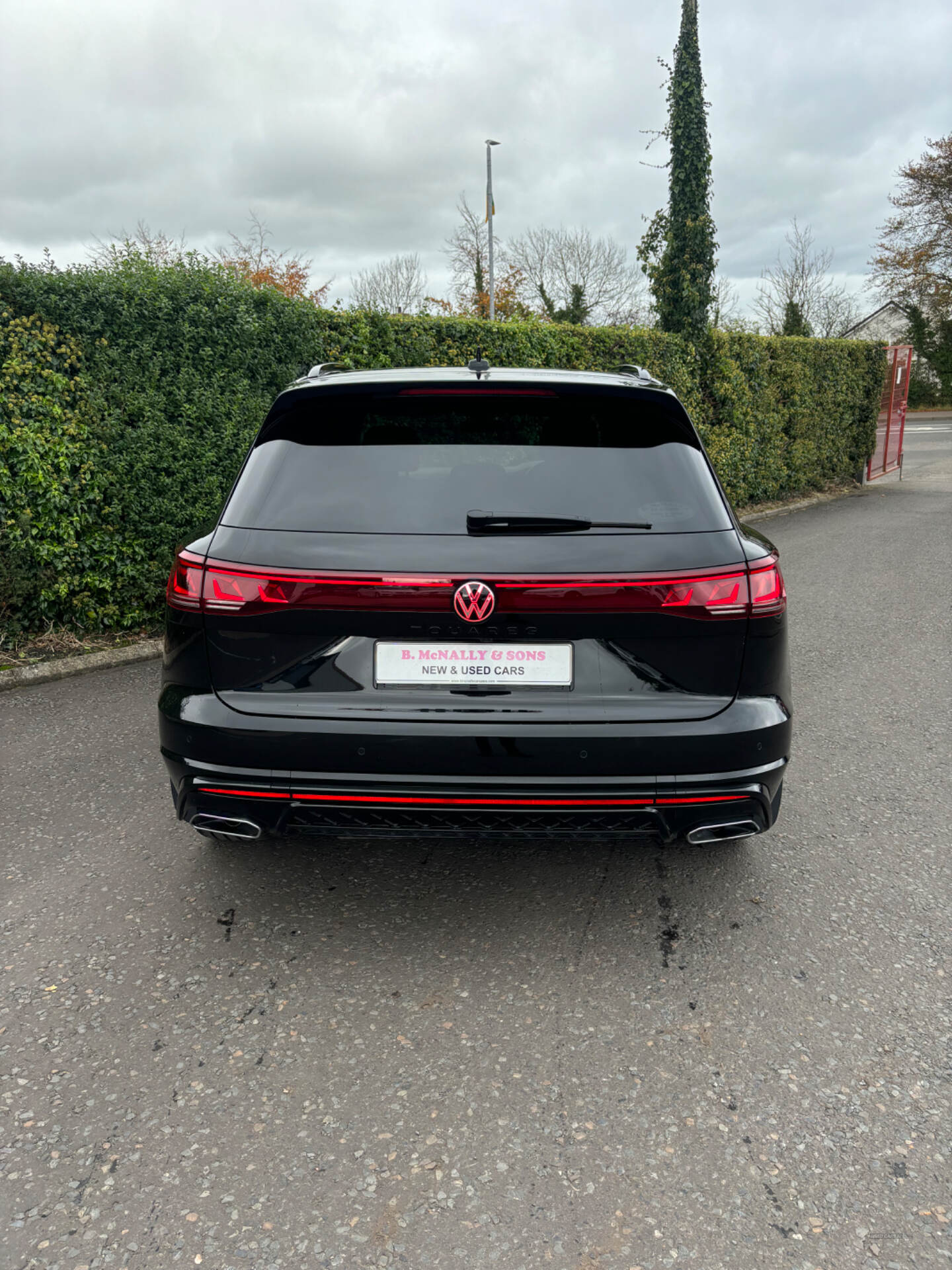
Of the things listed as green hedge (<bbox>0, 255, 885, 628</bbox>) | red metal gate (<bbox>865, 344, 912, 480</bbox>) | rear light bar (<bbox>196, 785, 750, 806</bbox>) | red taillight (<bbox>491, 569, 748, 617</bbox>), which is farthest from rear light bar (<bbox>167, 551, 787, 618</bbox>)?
red metal gate (<bbox>865, 344, 912, 480</bbox>)

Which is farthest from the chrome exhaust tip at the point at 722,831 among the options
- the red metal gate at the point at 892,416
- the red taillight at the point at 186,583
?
the red metal gate at the point at 892,416

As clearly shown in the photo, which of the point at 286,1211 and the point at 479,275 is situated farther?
the point at 479,275

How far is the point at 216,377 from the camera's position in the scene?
6738 millimetres

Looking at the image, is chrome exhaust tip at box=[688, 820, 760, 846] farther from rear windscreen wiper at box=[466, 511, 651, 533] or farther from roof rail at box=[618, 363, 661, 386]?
roof rail at box=[618, 363, 661, 386]

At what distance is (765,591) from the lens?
2688mm

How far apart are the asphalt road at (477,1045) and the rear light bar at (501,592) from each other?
3.52 ft

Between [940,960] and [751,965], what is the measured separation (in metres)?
0.57

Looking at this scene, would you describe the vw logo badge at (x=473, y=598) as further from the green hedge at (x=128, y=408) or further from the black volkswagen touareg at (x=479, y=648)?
the green hedge at (x=128, y=408)

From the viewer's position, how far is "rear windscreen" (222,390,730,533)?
2.63 meters

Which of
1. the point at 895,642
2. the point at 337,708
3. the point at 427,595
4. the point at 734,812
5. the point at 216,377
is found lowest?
the point at 895,642

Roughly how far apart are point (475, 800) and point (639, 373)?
1652 millimetres

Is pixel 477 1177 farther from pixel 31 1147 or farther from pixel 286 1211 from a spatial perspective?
pixel 31 1147

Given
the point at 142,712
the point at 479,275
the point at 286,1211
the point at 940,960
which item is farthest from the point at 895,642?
the point at 479,275

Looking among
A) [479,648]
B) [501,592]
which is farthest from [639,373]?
[479,648]
